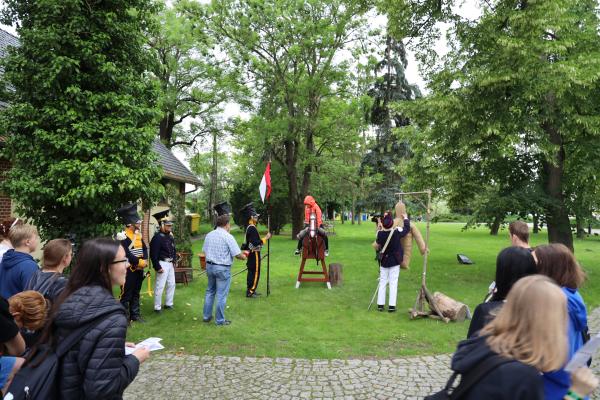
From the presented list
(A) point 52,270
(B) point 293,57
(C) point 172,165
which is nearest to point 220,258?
(A) point 52,270

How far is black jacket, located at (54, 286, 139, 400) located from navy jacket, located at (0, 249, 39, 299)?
6.71ft

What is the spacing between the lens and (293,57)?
80.6ft

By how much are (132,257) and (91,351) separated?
5.15 metres

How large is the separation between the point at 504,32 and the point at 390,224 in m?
6.47

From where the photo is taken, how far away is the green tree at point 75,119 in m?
6.77

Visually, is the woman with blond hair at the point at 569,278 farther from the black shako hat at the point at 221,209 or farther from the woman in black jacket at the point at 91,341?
the black shako hat at the point at 221,209

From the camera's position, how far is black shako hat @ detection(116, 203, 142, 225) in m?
7.19

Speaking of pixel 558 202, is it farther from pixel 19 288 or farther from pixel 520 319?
pixel 19 288

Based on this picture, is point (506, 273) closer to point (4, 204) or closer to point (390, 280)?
point (390, 280)

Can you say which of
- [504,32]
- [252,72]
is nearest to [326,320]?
[504,32]

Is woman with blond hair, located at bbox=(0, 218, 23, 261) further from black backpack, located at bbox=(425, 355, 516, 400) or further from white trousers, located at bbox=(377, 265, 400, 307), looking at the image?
white trousers, located at bbox=(377, 265, 400, 307)

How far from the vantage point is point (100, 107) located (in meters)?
7.32

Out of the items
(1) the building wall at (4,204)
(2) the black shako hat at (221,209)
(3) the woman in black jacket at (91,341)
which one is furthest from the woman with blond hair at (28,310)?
(1) the building wall at (4,204)

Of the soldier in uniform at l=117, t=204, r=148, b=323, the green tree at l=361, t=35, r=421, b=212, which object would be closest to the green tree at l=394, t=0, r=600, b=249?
the soldier in uniform at l=117, t=204, r=148, b=323
